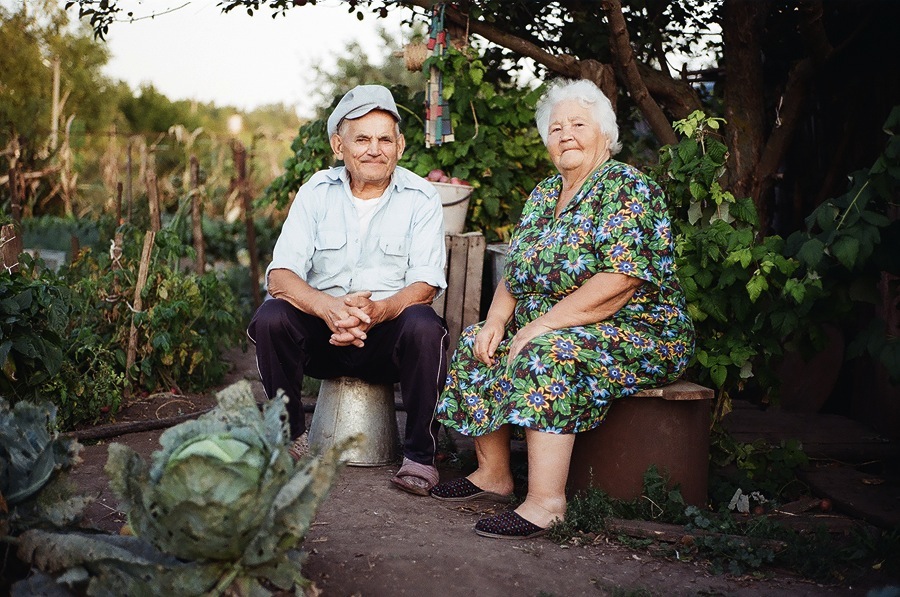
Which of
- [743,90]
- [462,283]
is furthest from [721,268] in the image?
[743,90]

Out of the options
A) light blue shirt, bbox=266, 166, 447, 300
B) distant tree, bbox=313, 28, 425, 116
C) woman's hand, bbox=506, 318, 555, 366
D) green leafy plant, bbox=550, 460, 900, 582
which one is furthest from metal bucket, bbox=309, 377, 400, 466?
distant tree, bbox=313, 28, 425, 116

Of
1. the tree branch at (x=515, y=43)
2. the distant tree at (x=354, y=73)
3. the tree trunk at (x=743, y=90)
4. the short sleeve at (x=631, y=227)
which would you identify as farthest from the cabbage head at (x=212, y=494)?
the distant tree at (x=354, y=73)

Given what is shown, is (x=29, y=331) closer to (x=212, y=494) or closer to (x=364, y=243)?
(x=364, y=243)

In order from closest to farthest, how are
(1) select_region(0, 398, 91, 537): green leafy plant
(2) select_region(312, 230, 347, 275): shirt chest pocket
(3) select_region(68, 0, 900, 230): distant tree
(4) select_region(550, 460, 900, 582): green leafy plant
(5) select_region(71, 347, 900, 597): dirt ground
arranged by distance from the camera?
(1) select_region(0, 398, 91, 537): green leafy plant
(5) select_region(71, 347, 900, 597): dirt ground
(4) select_region(550, 460, 900, 582): green leafy plant
(2) select_region(312, 230, 347, 275): shirt chest pocket
(3) select_region(68, 0, 900, 230): distant tree

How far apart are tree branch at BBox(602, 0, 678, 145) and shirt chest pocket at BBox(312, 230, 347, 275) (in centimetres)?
165

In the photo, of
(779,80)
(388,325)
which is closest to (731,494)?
(388,325)

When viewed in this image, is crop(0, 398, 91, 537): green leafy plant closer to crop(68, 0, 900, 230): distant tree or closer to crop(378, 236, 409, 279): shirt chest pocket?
crop(378, 236, 409, 279): shirt chest pocket

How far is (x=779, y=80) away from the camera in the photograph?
17.9 ft

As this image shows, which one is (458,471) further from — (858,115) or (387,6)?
(858,115)

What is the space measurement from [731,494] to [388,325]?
5.00 feet

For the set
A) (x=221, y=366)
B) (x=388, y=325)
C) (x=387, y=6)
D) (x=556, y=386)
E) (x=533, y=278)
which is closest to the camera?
(x=556, y=386)

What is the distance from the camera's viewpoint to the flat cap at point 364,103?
12.0 ft

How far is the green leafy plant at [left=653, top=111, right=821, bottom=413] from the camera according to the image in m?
3.24

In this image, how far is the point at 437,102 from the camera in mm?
4996
